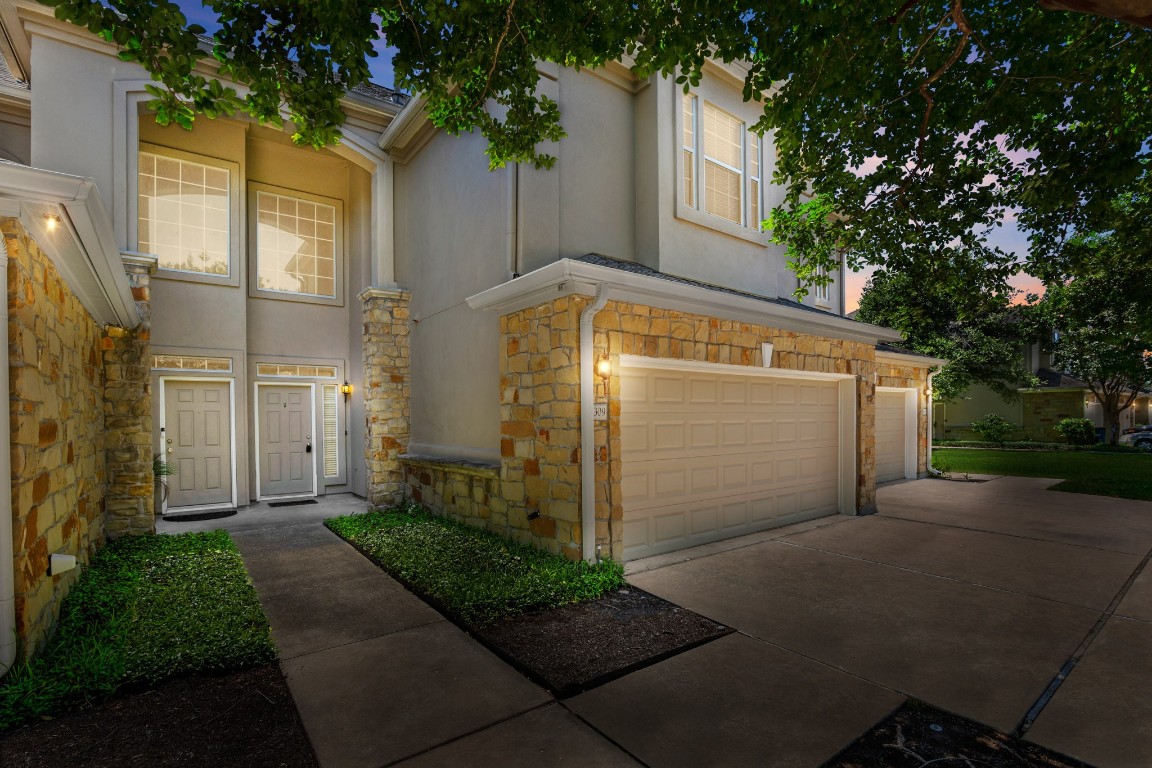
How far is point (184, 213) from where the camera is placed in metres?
8.35

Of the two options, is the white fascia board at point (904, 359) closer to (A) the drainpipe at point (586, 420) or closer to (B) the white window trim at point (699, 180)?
(B) the white window trim at point (699, 180)

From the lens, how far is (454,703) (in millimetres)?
2994

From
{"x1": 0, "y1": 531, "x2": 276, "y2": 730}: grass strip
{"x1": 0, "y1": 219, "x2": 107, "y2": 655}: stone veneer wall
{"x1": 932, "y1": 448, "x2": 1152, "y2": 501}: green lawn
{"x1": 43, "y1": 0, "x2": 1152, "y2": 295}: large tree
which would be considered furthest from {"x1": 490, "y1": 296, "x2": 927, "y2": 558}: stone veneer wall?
{"x1": 932, "y1": 448, "x2": 1152, "y2": 501}: green lawn

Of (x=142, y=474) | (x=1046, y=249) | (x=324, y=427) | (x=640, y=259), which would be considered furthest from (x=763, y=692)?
(x=324, y=427)

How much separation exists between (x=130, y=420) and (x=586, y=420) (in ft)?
19.5

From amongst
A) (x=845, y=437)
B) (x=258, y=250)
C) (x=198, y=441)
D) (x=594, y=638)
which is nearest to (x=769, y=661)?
(x=594, y=638)

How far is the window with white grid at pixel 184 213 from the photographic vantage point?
26.6 ft

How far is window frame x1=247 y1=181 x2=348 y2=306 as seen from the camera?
9055 mm

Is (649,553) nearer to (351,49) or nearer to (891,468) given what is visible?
→ (351,49)

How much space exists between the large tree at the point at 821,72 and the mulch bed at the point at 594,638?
4.13 meters

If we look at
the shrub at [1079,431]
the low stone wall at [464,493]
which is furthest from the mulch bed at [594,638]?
the shrub at [1079,431]

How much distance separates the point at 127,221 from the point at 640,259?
6739 millimetres

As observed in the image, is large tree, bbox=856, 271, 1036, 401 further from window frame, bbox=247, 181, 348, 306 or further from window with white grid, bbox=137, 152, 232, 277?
window with white grid, bbox=137, 152, 232, 277

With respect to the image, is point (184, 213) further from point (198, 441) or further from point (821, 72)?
point (821, 72)
